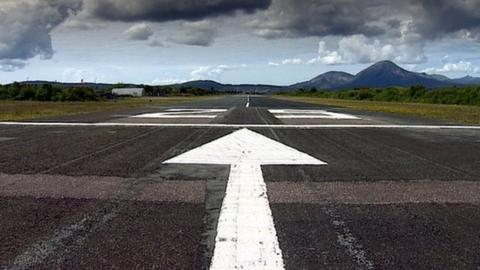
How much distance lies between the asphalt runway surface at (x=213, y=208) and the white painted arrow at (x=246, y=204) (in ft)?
0.26

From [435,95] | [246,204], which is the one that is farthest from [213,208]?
[435,95]

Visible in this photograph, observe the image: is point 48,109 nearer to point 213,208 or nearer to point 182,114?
point 182,114

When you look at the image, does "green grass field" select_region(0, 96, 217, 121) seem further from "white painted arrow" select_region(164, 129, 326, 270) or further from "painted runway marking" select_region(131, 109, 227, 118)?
"white painted arrow" select_region(164, 129, 326, 270)

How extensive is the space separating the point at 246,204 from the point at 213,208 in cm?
39

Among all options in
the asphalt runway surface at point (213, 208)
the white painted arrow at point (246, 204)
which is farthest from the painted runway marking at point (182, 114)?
the asphalt runway surface at point (213, 208)

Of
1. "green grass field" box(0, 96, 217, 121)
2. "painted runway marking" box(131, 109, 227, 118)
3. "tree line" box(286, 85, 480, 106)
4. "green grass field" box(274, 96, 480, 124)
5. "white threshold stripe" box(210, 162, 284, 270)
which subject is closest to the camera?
"white threshold stripe" box(210, 162, 284, 270)

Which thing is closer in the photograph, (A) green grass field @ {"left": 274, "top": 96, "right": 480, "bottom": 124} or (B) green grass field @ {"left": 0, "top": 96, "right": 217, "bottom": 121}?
(A) green grass field @ {"left": 274, "top": 96, "right": 480, "bottom": 124}

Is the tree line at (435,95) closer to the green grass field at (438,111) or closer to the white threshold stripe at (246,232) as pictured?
the green grass field at (438,111)

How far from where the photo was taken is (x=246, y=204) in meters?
5.10

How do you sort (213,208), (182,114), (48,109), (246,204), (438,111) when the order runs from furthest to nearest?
1. (48,109)
2. (438,111)
3. (182,114)
4. (246,204)
5. (213,208)

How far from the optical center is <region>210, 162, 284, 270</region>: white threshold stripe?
3.46 m

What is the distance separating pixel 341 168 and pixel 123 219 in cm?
386

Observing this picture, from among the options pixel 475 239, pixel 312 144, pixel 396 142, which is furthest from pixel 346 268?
pixel 396 142

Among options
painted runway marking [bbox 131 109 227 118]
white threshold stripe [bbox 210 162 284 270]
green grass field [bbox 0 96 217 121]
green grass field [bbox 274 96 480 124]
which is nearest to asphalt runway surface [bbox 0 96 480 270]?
white threshold stripe [bbox 210 162 284 270]
